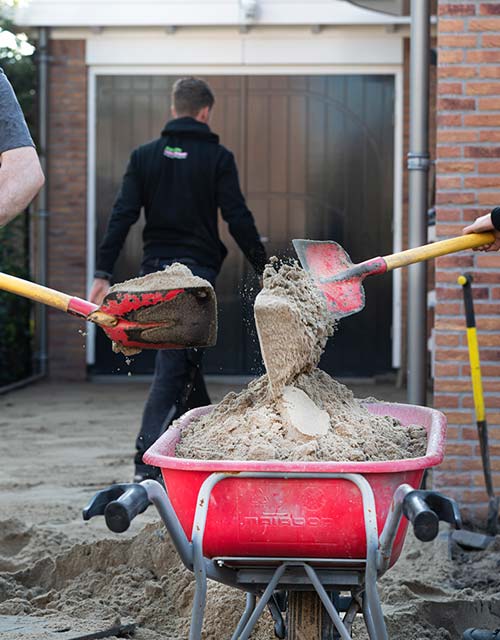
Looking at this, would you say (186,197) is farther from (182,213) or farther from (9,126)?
(9,126)

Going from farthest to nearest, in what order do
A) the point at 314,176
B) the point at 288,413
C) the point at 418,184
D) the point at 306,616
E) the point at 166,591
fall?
the point at 314,176 → the point at 418,184 → the point at 166,591 → the point at 288,413 → the point at 306,616

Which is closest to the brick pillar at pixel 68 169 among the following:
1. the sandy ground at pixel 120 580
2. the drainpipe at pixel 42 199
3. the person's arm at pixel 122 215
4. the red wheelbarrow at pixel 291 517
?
the drainpipe at pixel 42 199

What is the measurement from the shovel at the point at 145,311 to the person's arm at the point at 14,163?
0.28m

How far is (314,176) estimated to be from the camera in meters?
10.3

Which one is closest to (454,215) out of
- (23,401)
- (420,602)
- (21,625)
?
(420,602)

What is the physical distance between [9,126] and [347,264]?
Answer: 117 centimetres

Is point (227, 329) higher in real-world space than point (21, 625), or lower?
higher

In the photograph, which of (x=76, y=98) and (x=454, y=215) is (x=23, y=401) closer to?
(x=76, y=98)

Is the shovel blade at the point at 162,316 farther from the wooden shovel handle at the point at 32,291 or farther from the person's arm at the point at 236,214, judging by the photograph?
the person's arm at the point at 236,214

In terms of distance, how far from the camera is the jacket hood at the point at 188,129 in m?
5.40

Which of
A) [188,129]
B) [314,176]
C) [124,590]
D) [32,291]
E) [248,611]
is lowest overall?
[124,590]

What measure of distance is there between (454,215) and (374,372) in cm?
556

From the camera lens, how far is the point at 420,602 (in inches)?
146

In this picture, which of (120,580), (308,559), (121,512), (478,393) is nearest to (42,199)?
(478,393)
